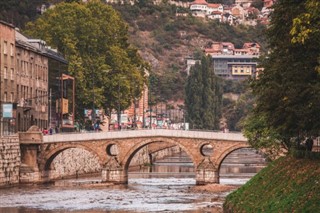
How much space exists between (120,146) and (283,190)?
61823 mm

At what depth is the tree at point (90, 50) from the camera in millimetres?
152000

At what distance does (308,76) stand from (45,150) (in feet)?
207

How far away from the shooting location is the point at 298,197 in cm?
5409

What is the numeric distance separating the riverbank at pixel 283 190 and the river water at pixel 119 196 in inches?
449

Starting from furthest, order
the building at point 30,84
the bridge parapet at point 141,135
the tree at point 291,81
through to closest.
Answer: the building at point 30,84 < the bridge parapet at point 141,135 < the tree at point 291,81

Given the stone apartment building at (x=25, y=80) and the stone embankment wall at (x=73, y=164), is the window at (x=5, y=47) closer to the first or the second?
the stone apartment building at (x=25, y=80)

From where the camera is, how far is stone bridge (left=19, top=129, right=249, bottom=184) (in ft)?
382

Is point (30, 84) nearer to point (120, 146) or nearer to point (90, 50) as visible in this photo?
point (120, 146)

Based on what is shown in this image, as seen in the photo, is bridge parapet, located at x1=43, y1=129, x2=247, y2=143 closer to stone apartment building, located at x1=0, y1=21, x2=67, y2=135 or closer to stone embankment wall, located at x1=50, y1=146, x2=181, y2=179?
stone embankment wall, located at x1=50, y1=146, x2=181, y2=179

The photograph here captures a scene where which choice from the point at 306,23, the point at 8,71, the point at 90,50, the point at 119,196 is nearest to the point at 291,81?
the point at 306,23

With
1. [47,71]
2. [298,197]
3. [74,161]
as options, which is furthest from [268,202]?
[47,71]

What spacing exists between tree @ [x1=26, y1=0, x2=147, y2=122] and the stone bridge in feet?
98.3

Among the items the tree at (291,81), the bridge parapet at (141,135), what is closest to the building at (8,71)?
the bridge parapet at (141,135)

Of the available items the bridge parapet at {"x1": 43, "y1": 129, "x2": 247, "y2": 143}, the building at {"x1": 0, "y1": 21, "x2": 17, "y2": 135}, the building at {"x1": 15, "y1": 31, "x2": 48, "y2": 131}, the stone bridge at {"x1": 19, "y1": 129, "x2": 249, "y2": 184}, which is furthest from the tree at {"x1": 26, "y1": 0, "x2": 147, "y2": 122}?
the stone bridge at {"x1": 19, "y1": 129, "x2": 249, "y2": 184}
